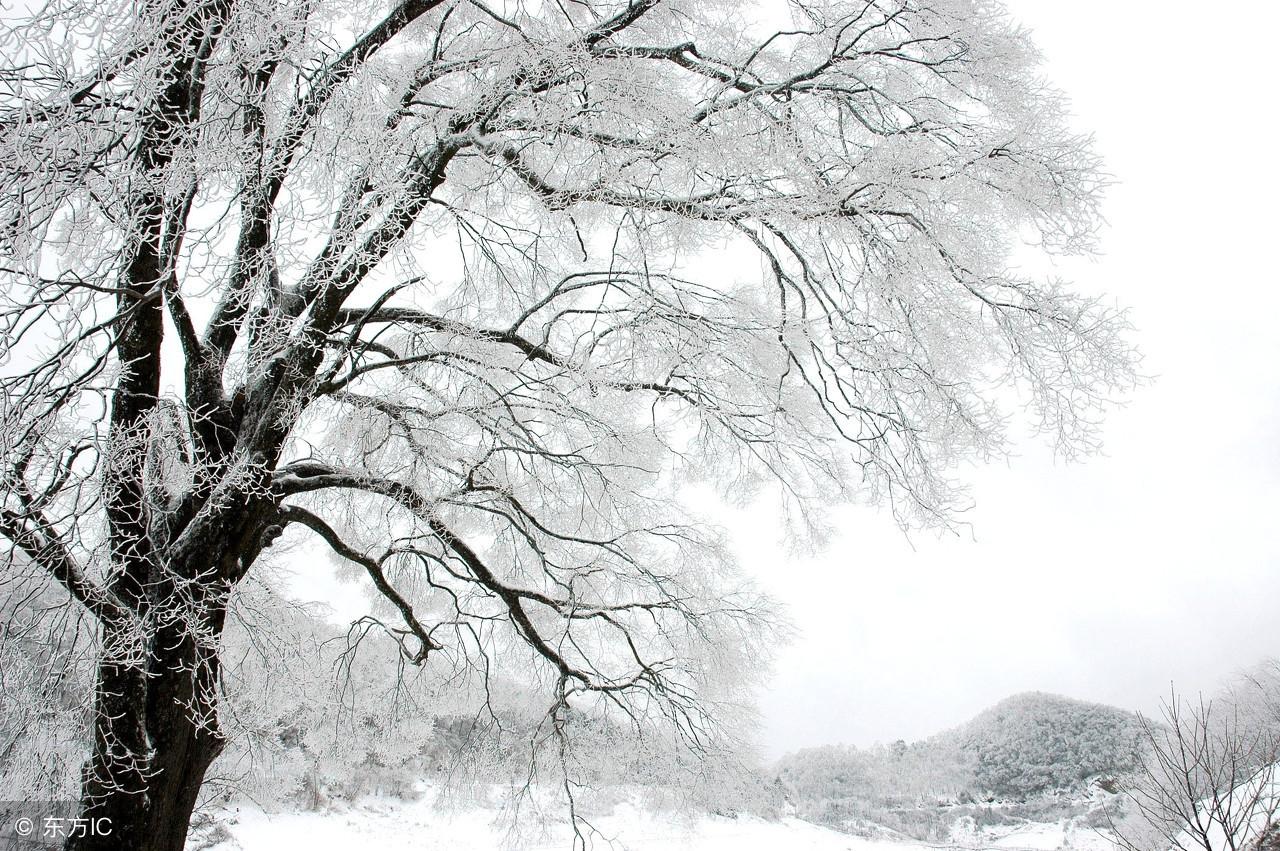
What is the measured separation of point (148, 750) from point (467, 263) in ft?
10.4

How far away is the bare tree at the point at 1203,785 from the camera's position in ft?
20.8

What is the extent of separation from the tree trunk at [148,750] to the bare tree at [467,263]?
17 millimetres

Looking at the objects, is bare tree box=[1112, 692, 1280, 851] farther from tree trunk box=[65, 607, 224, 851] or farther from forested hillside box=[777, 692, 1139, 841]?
tree trunk box=[65, 607, 224, 851]

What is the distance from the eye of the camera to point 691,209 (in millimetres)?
3471

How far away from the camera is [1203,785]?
15430 millimetres

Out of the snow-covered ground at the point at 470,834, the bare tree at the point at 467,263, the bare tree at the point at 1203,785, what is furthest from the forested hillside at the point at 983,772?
the bare tree at the point at 467,263

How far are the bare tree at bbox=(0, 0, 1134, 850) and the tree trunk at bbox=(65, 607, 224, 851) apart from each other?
17mm

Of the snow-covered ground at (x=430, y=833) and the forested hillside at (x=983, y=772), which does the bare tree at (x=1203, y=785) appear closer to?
the forested hillside at (x=983, y=772)

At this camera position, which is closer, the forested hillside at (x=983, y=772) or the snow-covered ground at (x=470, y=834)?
the snow-covered ground at (x=470, y=834)

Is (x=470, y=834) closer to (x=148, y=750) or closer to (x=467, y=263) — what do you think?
(x=148, y=750)

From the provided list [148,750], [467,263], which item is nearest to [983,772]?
[467,263]

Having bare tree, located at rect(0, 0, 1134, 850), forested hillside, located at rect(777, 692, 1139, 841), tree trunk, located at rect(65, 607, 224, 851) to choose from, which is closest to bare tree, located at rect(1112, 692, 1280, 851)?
forested hillside, located at rect(777, 692, 1139, 841)

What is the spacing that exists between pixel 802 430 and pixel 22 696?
5.00m

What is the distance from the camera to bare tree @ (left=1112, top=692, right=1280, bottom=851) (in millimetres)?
6352
